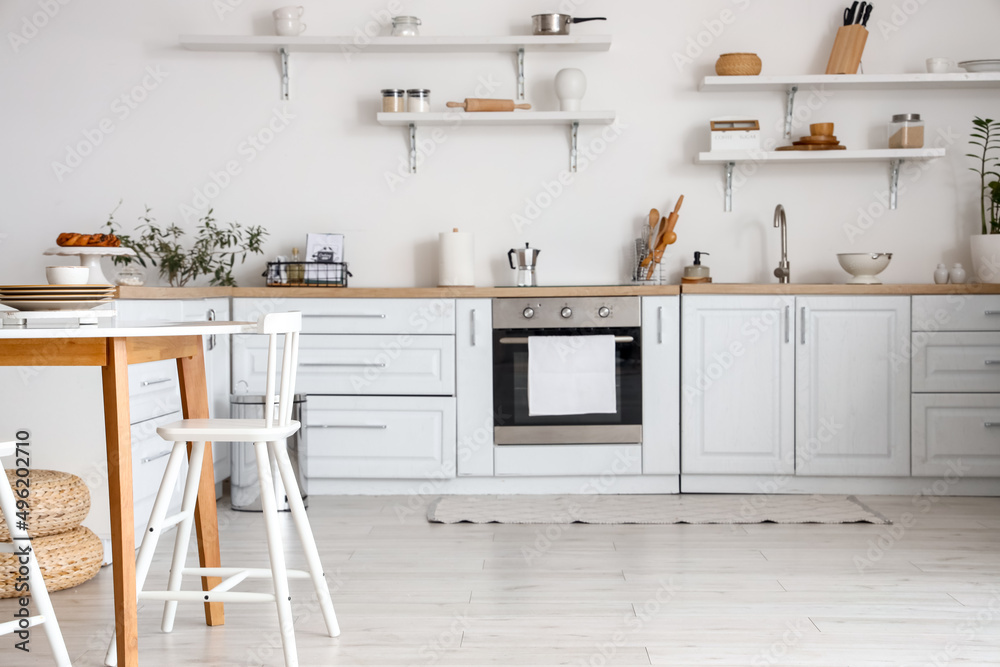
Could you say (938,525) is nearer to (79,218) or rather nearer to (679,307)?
(679,307)

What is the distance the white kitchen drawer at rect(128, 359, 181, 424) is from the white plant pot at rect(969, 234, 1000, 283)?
10.8 ft

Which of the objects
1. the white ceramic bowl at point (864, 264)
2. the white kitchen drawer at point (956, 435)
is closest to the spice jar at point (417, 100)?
the white ceramic bowl at point (864, 264)

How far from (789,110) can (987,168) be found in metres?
0.93

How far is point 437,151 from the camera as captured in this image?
13.2ft

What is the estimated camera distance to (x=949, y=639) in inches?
80.2

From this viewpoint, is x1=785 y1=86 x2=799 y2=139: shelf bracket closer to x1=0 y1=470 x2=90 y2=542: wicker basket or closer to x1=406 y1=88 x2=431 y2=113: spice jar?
x1=406 y1=88 x2=431 y2=113: spice jar

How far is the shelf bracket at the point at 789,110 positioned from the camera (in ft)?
12.9

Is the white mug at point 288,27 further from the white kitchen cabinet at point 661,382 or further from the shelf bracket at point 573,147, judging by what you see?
the white kitchen cabinet at point 661,382

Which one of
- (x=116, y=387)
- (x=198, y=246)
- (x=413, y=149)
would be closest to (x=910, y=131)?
(x=413, y=149)

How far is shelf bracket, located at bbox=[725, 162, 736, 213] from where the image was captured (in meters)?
3.95

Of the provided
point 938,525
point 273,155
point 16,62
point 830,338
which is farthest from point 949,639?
point 16,62

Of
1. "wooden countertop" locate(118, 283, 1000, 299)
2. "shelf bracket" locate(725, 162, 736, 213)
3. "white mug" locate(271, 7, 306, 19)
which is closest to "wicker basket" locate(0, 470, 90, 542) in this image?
"wooden countertop" locate(118, 283, 1000, 299)

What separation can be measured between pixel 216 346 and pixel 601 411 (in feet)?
5.14

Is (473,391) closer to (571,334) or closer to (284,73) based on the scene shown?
(571,334)
